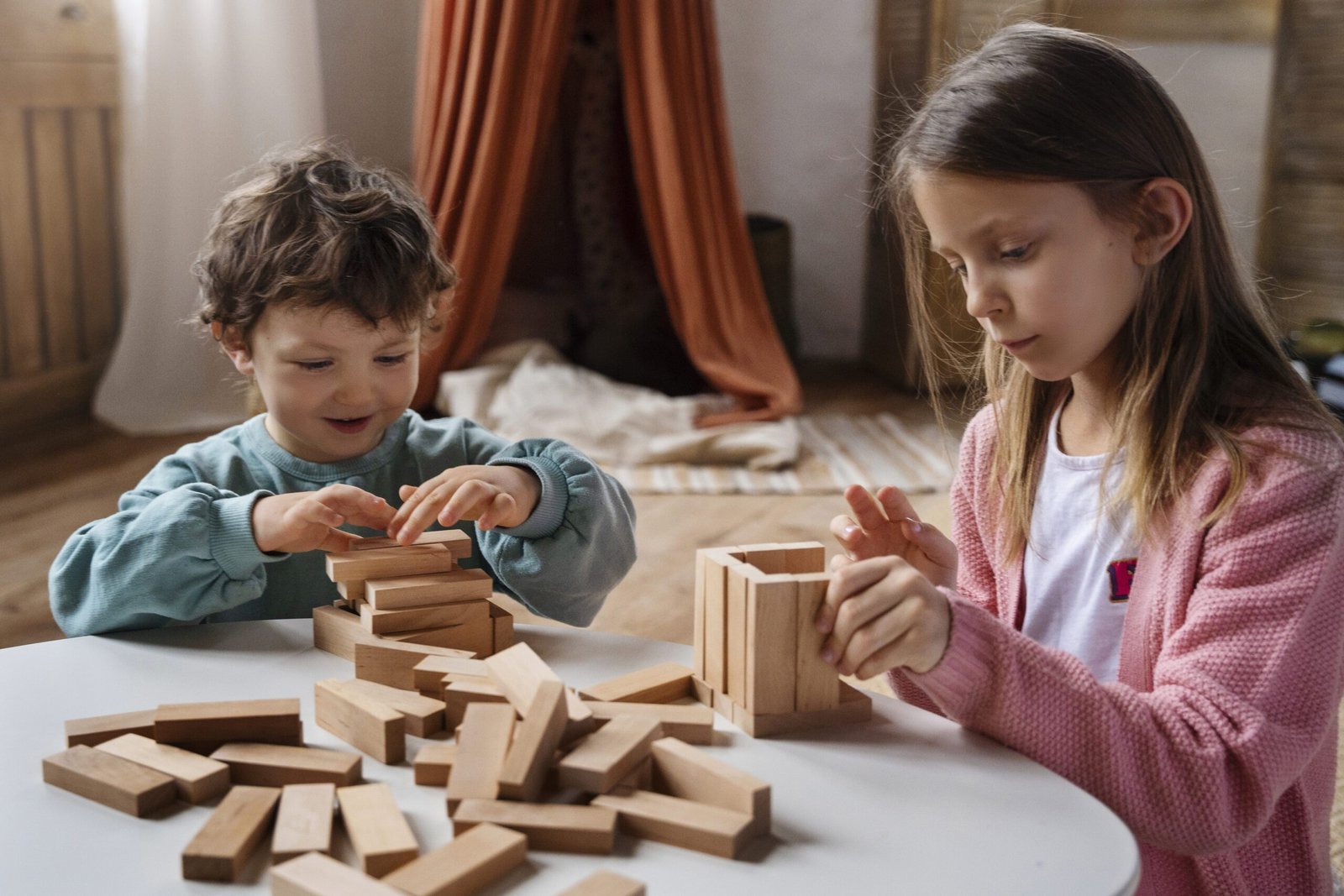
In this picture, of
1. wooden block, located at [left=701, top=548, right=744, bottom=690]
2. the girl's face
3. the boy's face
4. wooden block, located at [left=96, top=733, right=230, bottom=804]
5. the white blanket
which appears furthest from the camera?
the white blanket

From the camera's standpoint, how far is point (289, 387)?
45.3 inches

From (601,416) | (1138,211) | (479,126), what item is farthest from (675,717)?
(479,126)

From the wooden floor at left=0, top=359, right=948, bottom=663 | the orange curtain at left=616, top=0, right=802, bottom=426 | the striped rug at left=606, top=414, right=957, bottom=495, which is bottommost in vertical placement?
the striped rug at left=606, top=414, right=957, bottom=495

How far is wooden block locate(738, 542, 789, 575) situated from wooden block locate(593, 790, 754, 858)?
0.20 m

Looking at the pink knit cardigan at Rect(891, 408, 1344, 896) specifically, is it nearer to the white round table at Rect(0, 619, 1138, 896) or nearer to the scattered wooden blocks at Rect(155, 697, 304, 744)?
the white round table at Rect(0, 619, 1138, 896)

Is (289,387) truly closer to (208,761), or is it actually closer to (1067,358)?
(208,761)

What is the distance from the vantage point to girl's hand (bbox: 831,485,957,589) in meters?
0.95

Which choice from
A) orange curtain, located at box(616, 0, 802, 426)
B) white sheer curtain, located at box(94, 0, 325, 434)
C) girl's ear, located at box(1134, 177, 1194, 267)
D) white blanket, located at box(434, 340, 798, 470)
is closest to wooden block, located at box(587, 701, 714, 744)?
girl's ear, located at box(1134, 177, 1194, 267)

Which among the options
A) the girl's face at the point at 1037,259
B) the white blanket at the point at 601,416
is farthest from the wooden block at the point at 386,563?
the white blanket at the point at 601,416

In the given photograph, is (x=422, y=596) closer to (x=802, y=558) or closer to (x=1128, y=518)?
(x=802, y=558)

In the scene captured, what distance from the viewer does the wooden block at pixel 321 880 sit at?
57cm

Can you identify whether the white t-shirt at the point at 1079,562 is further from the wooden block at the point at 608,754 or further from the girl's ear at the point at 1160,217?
the wooden block at the point at 608,754

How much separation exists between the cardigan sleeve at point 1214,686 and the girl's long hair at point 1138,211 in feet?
0.14

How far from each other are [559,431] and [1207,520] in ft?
7.66
